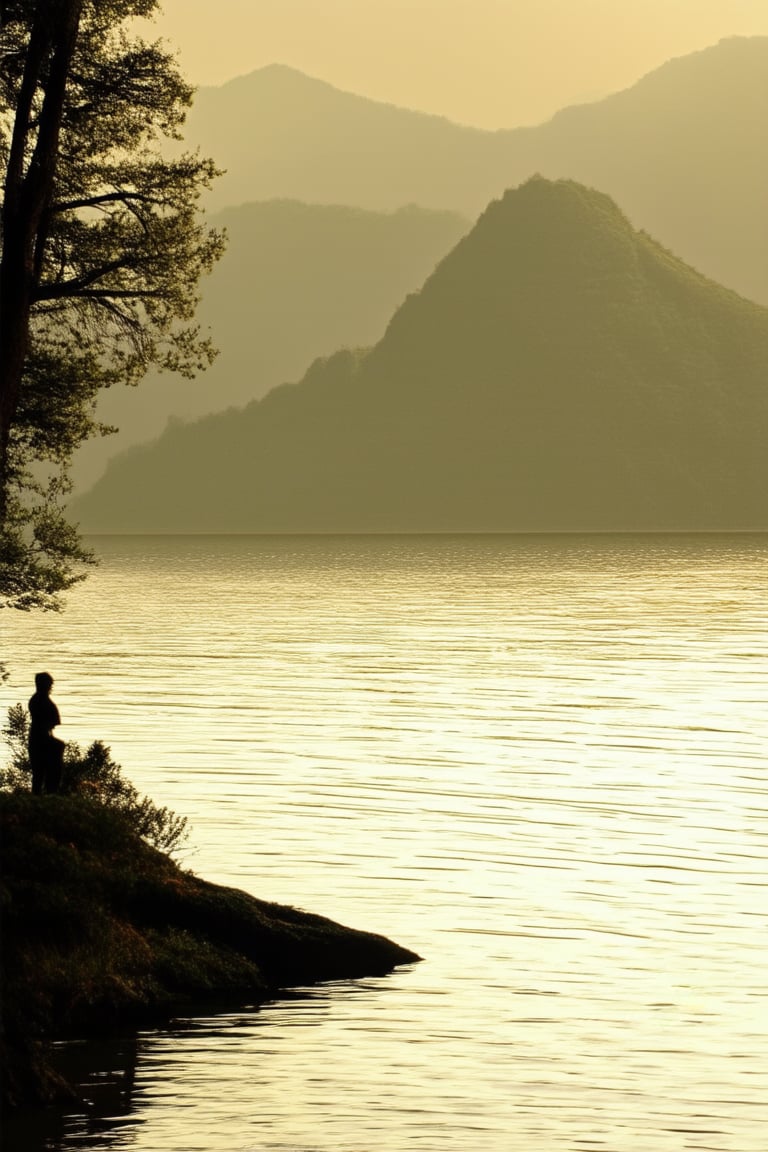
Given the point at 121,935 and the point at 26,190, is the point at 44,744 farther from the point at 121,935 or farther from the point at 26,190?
the point at 26,190

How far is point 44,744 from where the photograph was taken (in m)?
24.6

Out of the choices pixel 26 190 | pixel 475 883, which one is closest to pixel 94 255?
pixel 26 190

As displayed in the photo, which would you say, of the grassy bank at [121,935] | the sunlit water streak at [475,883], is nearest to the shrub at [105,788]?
the sunlit water streak at [475,883]

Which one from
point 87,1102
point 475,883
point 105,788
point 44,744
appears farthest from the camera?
point 475,883

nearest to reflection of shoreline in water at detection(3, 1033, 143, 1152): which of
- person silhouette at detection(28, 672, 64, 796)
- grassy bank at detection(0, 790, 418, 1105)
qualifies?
grassy bank at detection(0, 790, 418, 1105)

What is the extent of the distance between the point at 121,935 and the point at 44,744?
12.0 ft

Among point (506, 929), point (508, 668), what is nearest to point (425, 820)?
point (506, 929)

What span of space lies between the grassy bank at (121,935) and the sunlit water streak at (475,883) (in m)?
0.72

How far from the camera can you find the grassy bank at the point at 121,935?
20.8m

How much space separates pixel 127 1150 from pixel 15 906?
4543 millimetres

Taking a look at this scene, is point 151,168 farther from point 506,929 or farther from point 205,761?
point 205,761

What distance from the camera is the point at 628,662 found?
8512 centimetres

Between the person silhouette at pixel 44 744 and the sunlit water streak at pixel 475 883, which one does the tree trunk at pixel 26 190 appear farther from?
the sunlit water streak at pixel 475 883

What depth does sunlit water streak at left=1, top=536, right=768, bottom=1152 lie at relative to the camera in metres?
18.4
